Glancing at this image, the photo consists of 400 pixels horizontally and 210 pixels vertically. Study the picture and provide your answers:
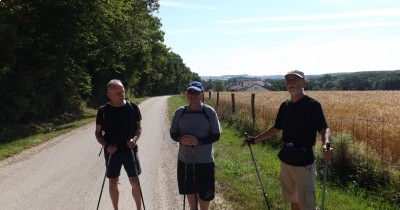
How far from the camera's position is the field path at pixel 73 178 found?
8.35 metres

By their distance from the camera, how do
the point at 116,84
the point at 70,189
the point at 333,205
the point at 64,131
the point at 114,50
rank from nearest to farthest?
the point at 116,84 → the point at 333,205 → the point at 70,189 → the point at 64,131 → the point at 114,50

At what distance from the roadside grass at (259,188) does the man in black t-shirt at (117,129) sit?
220 centimetres

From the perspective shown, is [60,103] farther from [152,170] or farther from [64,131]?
[152,170]

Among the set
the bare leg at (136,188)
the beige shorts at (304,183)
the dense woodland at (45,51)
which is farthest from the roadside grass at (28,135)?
the beige shorts at (304,183)

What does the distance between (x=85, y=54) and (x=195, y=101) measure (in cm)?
2125

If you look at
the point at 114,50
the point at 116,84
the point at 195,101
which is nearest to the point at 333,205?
the point at 195,101

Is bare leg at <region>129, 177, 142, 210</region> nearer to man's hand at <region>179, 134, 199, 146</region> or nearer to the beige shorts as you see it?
man's hand at <region>179, 134, 199, 146</region>

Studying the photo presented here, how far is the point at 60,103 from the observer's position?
2752 centimetres

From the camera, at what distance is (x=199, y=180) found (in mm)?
5910

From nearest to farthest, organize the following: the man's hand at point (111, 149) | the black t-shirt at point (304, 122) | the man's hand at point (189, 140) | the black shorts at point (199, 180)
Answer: the black t-shirt at point (304, 122) → the man's hand at point (189, 140) → the black shorts at point (199, 180) → the man's hand at point (111, 149)

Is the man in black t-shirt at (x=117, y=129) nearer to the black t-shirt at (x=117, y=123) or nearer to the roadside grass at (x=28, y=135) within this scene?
the black t-shirt at (x=117, y=123)

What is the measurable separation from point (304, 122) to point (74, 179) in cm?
665

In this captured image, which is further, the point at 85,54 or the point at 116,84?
the point at 85,54

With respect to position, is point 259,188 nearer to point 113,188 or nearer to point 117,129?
point 113,188
